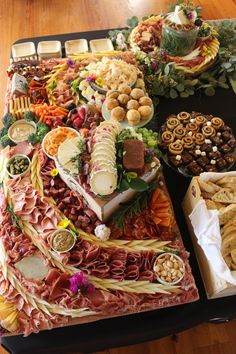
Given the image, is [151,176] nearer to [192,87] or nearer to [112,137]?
[112,137]

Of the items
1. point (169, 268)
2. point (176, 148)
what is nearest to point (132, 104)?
point (176, 148)

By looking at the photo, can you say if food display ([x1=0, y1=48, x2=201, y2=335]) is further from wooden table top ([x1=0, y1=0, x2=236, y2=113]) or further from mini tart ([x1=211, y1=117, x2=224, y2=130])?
wooden table top ([x1=0, y1=0, x2=236, y2=113])

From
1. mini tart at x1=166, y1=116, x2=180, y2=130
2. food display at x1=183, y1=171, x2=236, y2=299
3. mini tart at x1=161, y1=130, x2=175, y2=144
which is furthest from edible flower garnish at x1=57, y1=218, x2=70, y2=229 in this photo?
Answer: mini tart at x1=166, y1=116, x2=180, y2=130

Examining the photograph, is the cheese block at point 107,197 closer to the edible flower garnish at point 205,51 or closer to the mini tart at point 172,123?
the mini tart at point 172,123

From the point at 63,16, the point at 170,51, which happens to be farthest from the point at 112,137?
the point at 63,16

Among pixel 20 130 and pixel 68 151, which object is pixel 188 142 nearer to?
pixel 68 151

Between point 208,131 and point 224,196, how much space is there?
490 mm

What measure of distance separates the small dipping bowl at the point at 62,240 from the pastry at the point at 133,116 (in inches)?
31.1

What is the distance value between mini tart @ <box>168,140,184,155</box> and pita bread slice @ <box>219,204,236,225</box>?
17.9 inches

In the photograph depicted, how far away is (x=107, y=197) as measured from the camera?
1.62 m

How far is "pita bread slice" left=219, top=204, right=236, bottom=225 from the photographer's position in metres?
1.67

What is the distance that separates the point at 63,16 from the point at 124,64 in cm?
221

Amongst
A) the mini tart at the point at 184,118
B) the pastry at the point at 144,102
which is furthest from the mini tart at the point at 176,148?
the pastry at the point at 144,102

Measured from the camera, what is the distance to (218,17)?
157 inches
